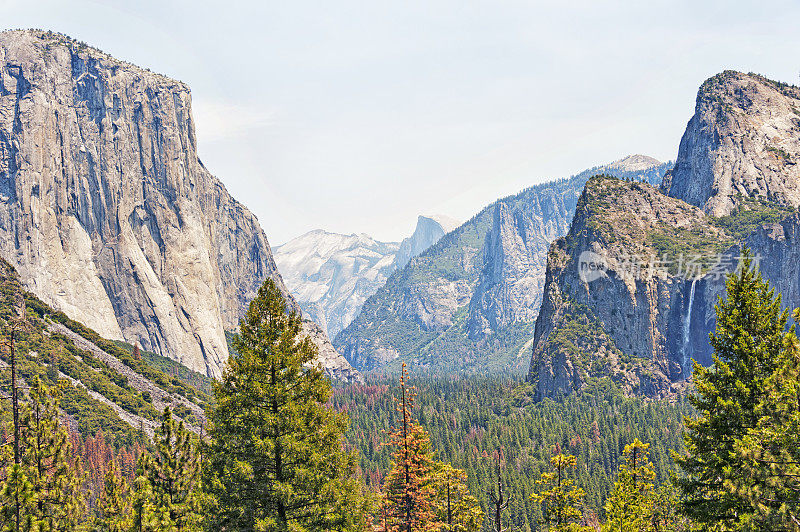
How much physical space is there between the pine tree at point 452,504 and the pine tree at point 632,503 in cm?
913

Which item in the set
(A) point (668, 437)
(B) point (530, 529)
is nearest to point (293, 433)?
(B) point (530, 529)

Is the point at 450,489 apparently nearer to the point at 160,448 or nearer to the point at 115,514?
the point at 160,448

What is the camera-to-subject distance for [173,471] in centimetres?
4034

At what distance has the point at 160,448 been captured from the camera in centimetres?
3991

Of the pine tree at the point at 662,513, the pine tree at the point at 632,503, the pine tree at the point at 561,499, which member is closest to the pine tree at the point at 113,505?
the pine tree at the point at 561,499

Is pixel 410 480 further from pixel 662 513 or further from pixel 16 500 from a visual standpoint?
pixel 662 513

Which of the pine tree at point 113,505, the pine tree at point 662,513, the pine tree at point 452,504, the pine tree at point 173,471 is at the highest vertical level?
the pine tree at point 173,471

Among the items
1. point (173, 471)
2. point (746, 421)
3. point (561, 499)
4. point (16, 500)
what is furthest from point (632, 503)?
point (16, 500)

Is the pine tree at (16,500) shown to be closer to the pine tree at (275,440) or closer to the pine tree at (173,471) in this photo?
the pine tree at (275,440)

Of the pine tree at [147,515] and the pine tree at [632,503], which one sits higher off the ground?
the pine tree at [147,515]

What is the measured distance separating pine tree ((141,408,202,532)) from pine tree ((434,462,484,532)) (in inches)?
631

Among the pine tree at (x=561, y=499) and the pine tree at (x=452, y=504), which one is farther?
the pine tree at (x=452, y=504)

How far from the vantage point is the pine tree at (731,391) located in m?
28.4

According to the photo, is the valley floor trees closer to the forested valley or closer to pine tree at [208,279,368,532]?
the forested valley
